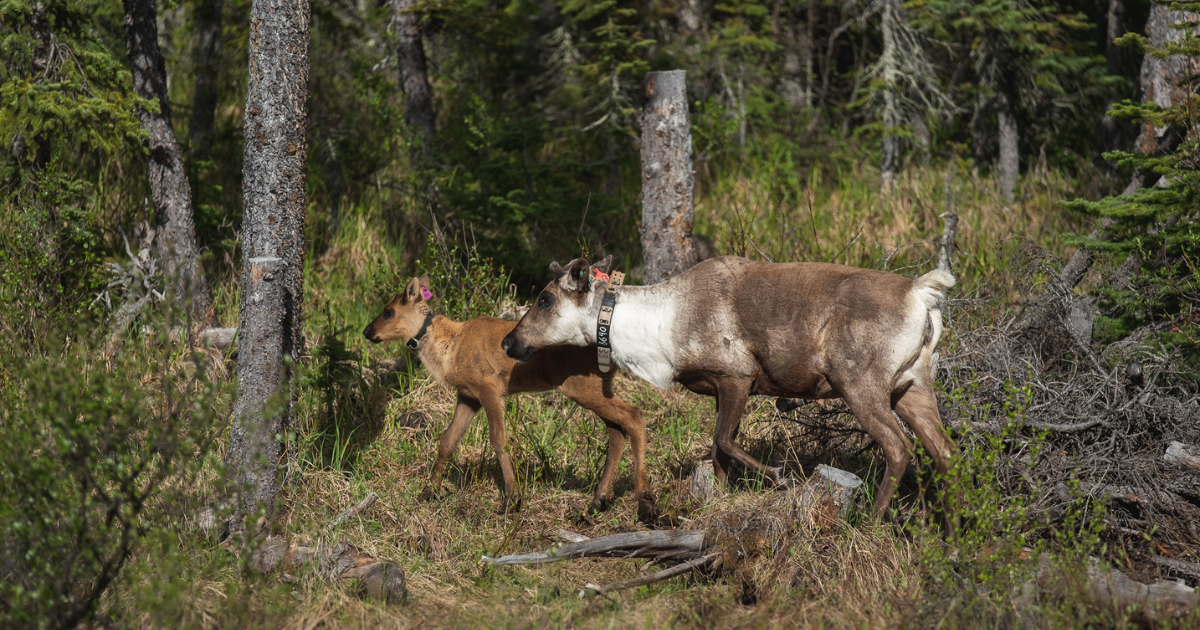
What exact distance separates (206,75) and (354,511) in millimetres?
7359

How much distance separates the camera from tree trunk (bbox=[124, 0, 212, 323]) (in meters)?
8.97

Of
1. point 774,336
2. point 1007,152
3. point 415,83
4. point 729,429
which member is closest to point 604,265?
point 774,336

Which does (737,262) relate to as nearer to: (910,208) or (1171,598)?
(1171,598)

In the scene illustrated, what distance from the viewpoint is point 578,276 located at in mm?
6711

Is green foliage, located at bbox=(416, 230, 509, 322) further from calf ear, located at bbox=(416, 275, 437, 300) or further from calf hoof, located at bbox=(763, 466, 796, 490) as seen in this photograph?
calf hoof, located at bbox=(763, 466, 796, 490)

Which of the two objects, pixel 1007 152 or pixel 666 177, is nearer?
pixel 666 177

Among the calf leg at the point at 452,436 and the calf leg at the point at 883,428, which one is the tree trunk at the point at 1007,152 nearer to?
the calf leg at the point at 883,428

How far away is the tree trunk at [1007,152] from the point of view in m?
13.1

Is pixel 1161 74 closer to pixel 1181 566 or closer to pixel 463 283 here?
pixel 1181 566

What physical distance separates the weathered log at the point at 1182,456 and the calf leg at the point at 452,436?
4.89 metres

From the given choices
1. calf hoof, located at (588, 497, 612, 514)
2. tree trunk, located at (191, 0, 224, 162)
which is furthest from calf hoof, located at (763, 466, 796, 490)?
tree trunk, located at (191, 0, 224, 162)

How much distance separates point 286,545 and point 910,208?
9166 mm

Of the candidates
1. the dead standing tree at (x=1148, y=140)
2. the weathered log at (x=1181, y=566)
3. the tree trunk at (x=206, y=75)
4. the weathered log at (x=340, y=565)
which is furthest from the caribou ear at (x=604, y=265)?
the tree trunk at (x=206, y=75)

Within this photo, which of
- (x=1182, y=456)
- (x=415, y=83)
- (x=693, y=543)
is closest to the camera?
(x=693, y=543)
